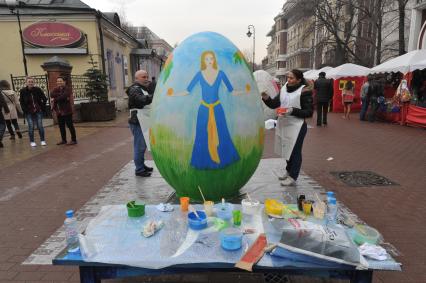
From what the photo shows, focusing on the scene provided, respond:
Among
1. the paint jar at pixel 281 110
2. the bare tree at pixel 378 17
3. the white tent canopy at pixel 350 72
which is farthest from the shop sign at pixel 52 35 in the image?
the bare tree at pixel 378 17

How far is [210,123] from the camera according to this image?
3625 millimetres

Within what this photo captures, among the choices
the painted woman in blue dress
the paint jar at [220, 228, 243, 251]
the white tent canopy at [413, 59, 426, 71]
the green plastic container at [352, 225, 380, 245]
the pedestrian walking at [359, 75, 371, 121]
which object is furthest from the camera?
the pedestrian walking at [359, 75, 371, 121]

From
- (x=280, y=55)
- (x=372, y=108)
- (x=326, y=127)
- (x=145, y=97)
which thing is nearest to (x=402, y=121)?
(x=372, y=108)

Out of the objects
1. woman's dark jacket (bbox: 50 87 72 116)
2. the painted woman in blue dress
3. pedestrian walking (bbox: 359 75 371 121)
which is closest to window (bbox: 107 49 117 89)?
woman's dark jacket (bbox: 50 87 72 116)

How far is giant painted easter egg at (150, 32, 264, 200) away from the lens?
3.65 metres

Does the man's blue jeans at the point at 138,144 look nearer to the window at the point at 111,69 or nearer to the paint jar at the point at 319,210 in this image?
the paint jar at the point at 319,210

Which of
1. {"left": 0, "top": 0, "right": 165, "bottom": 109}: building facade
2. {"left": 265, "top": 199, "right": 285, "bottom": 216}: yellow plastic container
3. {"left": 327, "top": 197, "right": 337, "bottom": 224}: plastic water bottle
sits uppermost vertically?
{"left": 0, "top": 0, "right": 165, "bottom": 109}: building facade

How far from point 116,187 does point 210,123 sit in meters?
2.55

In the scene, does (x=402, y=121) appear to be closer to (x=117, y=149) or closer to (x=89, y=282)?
(x=117, y=149)

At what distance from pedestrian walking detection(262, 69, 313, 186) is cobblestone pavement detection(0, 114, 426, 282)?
89 centimetres

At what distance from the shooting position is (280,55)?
7319cm

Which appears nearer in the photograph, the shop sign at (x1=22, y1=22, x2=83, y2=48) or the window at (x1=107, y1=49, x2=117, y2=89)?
the shop sign at (x1=22, y1=22, x2=83, y2=48)

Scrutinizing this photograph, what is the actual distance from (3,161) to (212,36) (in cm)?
629

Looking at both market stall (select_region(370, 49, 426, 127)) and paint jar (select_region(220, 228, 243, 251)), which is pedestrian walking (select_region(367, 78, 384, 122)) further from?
paint jar (select_region(220, 228, 243, 251))
